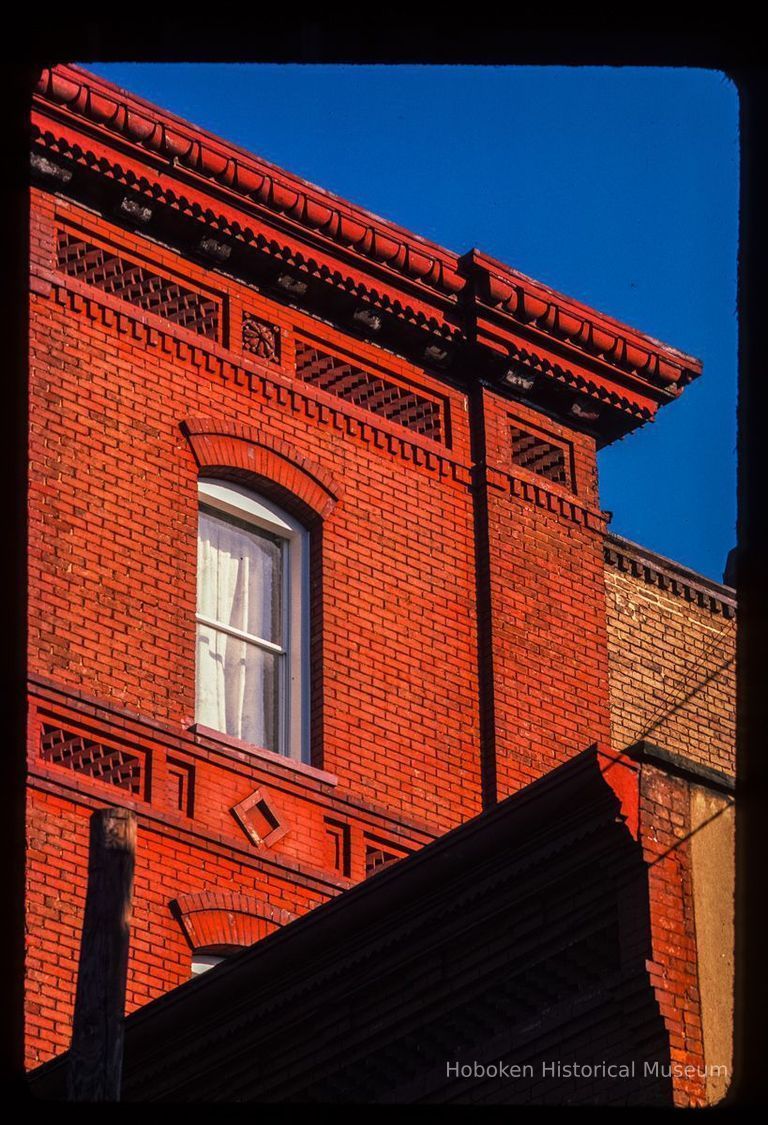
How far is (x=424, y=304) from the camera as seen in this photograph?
18125 millimetres

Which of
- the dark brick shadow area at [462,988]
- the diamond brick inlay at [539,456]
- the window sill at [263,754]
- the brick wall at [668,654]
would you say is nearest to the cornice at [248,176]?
the diamond brick inlay at [539,456]

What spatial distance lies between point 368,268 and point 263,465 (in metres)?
2.10

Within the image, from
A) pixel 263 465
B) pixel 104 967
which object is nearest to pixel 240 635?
pixel 263 465

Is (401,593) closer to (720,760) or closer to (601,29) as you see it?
(720,760)

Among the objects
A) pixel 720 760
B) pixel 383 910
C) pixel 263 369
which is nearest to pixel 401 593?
pixel 263 369

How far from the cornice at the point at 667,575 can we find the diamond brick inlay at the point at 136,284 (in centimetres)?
430

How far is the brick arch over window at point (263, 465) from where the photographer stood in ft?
54.2

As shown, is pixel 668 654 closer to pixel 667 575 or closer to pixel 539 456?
pixel 667 575

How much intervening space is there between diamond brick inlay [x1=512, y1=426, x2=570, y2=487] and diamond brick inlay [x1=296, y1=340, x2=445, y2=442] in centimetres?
79

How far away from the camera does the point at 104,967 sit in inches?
311

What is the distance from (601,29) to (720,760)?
1611 cm

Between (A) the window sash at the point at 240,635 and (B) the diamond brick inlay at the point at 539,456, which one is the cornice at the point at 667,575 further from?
(A) the window sash at the point at 240,635

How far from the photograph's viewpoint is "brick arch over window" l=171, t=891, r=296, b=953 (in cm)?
1452

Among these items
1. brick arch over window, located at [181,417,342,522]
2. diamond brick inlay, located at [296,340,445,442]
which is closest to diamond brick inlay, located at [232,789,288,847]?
brick arch over window, located at [181,417,342,522]
